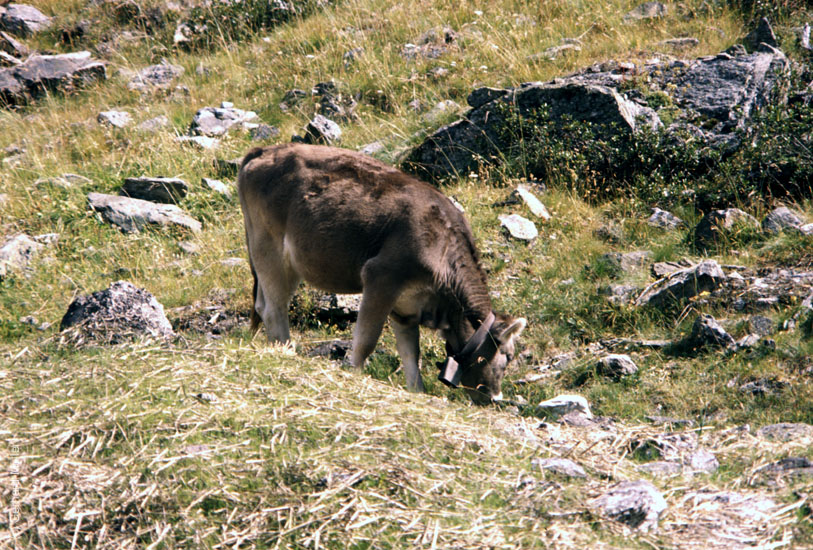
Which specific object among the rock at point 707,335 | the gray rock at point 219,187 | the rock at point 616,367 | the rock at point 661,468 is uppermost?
the rock at point 661,468

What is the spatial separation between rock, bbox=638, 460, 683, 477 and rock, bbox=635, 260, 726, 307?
3784mm

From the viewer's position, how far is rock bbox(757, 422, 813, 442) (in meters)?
6.48

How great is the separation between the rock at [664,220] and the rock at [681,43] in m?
4.06

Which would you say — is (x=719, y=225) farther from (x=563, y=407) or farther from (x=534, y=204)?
(x=563, y=407)

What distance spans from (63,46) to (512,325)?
48.0 ft

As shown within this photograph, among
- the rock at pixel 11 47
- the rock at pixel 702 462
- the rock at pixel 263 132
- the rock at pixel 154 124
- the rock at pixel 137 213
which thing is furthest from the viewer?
the rock at pixel 11 47

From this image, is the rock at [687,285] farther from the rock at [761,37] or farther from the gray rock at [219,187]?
the gray rock at [219,187]

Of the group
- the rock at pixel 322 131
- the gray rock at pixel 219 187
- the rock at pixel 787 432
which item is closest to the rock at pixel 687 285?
the rock at pixel 787 432

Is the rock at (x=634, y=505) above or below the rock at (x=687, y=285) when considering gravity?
above

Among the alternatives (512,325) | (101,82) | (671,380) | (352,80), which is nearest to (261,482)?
(512,325)

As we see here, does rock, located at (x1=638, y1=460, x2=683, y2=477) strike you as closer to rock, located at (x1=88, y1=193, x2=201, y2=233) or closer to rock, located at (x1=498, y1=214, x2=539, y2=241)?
rock, located at (x1=498, y1=214, x2=539, y2=241)

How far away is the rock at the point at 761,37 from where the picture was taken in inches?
531

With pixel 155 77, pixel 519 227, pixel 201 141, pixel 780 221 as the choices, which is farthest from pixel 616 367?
pixel 155 77

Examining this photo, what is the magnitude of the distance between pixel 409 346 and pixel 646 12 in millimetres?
9357
